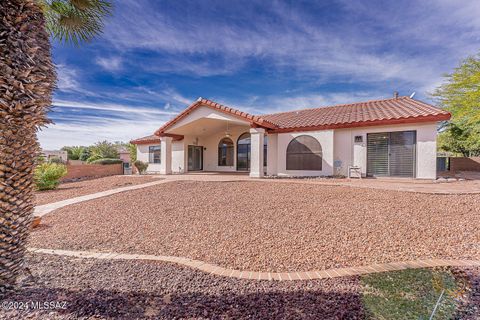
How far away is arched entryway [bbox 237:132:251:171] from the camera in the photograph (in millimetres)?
19078

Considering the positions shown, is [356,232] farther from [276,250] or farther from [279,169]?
[279,169]

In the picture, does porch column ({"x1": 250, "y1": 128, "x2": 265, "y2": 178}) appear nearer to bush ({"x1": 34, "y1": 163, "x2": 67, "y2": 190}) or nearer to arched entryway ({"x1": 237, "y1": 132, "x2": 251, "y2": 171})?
arched entryway ({"x1": 237, "y1": 132, "x2": 251, "y2": 171})

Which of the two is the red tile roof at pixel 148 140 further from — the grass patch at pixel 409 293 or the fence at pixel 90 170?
the grass patch at pixel 409 293

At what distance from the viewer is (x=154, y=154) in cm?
2297

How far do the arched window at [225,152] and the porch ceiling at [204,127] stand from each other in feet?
4.07

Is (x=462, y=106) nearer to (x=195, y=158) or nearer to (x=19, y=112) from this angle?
(x=195, y=158)

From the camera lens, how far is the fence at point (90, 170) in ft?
59.2

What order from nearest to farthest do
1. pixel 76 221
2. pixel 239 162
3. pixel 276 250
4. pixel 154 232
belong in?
pixel 276 250
pixel 154 232
pixel 76 221
pixel 239 162

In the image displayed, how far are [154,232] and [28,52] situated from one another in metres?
4.46

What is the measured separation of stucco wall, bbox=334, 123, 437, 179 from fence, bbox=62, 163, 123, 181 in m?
19.8

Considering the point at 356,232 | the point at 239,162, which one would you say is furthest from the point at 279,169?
the point at 356,232

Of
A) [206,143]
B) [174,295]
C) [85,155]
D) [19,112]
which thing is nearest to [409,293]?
[174,295]

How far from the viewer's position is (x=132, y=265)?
4.05 meters

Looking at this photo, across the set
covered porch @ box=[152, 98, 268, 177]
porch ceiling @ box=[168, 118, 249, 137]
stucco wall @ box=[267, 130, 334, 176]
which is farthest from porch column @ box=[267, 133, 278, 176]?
porch ceiling @ box=[168, 118, 249, 137]
